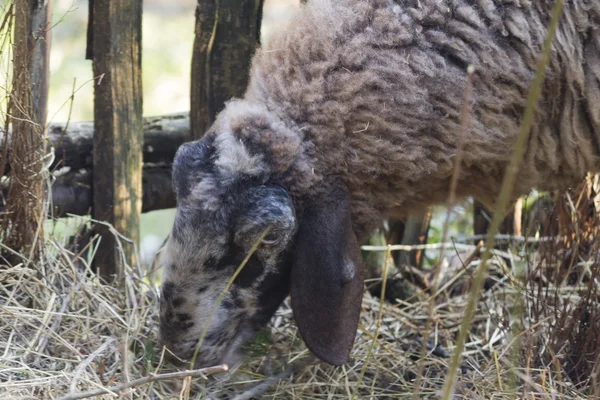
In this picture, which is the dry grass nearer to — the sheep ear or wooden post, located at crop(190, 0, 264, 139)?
the sheep ear

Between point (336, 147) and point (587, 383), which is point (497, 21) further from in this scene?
point (587, 383)

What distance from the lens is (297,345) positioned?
11.7 feet

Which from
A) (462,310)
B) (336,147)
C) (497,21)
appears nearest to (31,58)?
(336,147)

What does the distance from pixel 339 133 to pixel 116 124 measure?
141 cm

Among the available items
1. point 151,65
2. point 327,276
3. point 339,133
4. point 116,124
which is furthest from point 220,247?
point 151,65

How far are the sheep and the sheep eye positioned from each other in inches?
0.8

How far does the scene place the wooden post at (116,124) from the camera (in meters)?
3.62

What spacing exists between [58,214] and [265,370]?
1.37 m

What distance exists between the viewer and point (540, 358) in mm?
3191

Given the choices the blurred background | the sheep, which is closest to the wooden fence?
the sheep

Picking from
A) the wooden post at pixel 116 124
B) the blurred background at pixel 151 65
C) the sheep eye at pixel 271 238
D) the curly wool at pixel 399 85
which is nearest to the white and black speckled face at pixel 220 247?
the sheep eye at pixel 271 238

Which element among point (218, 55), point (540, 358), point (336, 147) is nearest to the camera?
point (336, 147)

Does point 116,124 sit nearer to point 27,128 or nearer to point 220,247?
point 27,128

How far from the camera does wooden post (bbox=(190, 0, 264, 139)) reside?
367cm
